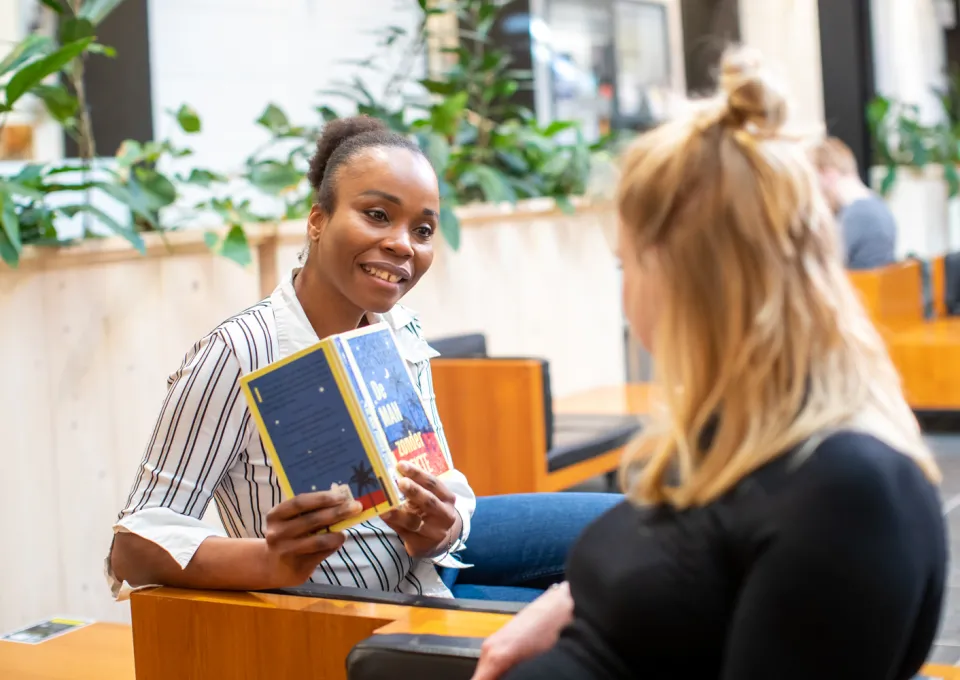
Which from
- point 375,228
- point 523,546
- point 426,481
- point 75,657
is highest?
point 375,228

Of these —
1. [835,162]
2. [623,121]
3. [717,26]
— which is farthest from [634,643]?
[717,26]

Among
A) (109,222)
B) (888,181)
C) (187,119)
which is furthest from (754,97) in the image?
(888,181)

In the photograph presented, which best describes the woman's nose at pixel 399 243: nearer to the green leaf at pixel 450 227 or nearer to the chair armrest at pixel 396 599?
the chair armrest at pixel 396 599

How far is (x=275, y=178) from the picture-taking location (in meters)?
4.20

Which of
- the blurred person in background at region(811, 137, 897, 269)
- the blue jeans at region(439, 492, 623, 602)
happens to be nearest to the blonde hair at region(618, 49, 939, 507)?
the blue jeans at region(439, 492, 623, 602)

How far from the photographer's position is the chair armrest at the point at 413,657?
1.44 m

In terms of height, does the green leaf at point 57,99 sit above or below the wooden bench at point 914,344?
above

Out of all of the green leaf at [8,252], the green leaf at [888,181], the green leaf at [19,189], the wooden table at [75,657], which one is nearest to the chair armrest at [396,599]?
the wooden table at [75,657]

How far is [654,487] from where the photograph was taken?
3.83 feet

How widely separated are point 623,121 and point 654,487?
7.90 metres

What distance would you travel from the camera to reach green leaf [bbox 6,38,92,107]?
10.4ft

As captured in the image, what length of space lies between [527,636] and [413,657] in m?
0.19

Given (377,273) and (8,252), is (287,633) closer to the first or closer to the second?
(377,273)

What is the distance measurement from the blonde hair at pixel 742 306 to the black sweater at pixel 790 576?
36 millimetres
